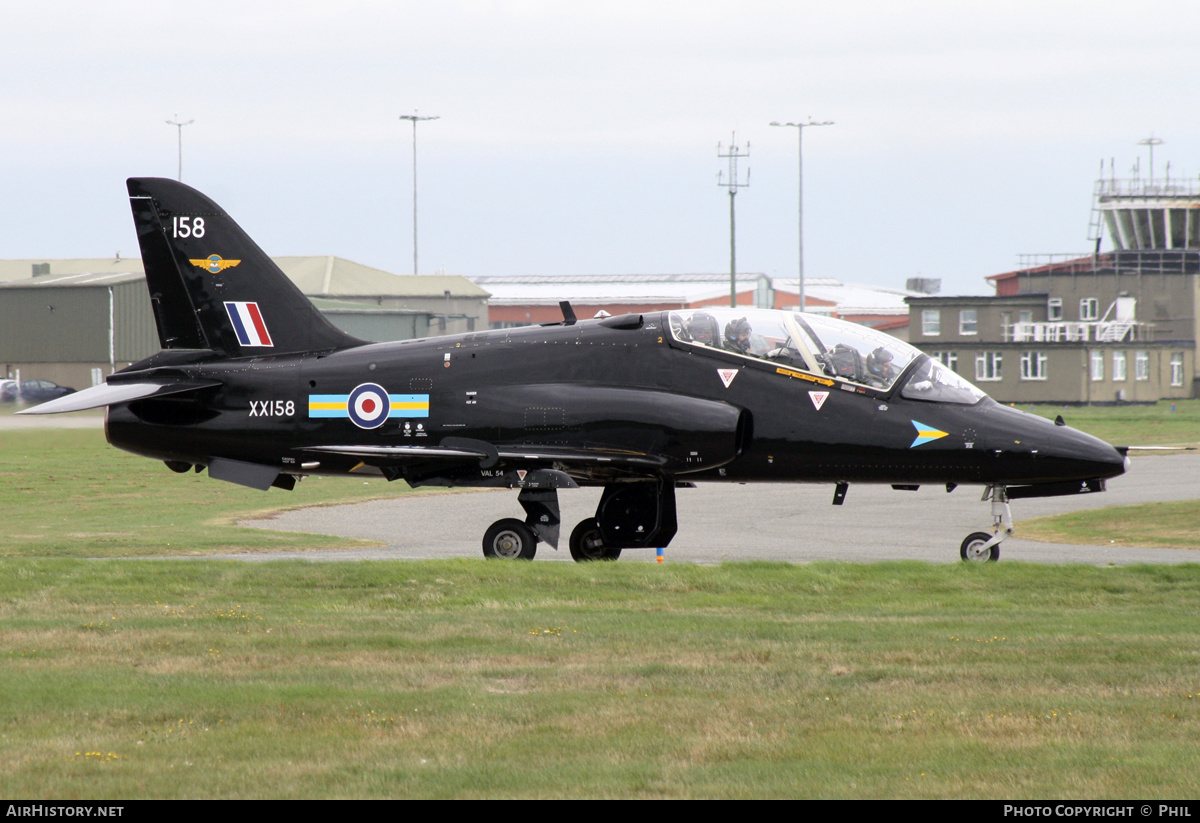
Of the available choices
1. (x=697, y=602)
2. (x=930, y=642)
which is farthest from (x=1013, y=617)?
(x=697, y=602)

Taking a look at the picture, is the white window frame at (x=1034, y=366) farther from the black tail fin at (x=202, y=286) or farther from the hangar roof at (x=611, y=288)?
the black tail fin at (x=202, y=286)

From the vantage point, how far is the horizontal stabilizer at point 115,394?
54.5ft

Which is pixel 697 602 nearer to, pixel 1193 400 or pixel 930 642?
pixel 930 642

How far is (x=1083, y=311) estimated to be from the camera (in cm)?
8900

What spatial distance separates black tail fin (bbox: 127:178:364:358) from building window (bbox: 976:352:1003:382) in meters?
72.9

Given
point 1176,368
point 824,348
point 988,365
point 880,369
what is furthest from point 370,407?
point 1176,368

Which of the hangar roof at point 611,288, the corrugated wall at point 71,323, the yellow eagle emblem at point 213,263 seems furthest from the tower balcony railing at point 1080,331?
the yellow eagle emblem at point 213,263

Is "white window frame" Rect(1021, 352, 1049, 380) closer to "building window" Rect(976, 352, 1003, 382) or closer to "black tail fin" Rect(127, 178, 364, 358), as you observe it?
"building window" Rect(976, 352, 1003, 382)

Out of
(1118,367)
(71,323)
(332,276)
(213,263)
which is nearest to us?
(213,263)

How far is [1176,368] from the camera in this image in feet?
287

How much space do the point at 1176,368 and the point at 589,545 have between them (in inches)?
3120

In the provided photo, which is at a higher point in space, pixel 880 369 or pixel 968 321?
pixel 968 321

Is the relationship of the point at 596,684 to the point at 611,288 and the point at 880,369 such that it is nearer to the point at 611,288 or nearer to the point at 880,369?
the point at 880,369

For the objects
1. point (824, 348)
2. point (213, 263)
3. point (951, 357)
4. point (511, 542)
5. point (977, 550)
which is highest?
point (951, 357)
